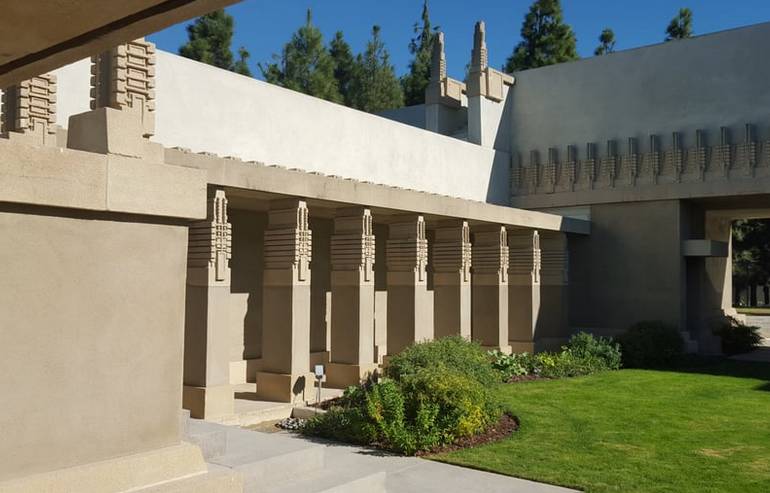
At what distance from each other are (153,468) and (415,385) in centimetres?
643

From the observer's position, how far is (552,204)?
25703 millimetres

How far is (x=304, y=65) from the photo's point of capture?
4300 cm

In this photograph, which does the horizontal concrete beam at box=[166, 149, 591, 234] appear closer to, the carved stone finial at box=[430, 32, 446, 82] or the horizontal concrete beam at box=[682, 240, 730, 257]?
the horizontal concrete beam at box=[682, 240, 730, 257]

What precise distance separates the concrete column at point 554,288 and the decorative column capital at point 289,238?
1080 cm

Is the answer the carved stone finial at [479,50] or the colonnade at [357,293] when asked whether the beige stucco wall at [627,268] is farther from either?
the carved stone finial at [479,50]

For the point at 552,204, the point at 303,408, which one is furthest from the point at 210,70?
the point at 552,204

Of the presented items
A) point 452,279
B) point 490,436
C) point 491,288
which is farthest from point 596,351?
point 490,436

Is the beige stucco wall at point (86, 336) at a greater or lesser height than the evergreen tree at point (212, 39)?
lesser

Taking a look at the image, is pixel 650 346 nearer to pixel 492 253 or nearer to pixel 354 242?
pixel 492 253

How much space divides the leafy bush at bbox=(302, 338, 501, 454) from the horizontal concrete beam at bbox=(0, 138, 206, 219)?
611 cm

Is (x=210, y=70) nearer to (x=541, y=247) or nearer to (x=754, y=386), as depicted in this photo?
(x=541, y=247)

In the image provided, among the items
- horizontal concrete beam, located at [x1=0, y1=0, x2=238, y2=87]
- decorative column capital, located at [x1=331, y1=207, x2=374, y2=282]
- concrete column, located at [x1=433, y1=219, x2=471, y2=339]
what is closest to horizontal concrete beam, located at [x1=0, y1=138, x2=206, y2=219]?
horizontal concrete beam, located at [x1=0, y1=0, x2=238, y2=87]

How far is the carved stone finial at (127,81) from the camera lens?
584cm

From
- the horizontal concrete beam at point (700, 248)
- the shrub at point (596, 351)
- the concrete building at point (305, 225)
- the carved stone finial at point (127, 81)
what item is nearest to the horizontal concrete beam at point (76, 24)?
the concrete building at point (305, 225)
